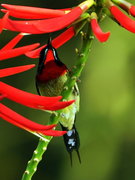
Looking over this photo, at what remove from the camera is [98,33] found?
2.17ft

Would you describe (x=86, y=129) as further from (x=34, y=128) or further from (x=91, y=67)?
(x=34, y=128)

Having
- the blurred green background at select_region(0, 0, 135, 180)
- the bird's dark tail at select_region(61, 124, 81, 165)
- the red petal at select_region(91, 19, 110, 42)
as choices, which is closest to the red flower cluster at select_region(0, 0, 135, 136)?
the red petal at select_region(91, 19, 110, 42)

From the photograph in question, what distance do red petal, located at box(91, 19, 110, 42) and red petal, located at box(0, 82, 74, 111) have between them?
71mm

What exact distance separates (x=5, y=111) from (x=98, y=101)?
2.40m

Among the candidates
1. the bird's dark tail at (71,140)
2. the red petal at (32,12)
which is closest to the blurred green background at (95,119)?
the bird's dark tail at (71,140)

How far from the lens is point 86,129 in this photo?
3.04 metres

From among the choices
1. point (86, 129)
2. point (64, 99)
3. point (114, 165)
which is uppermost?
point (64, 99)

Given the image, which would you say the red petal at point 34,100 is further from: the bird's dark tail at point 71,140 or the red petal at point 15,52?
the bird's dark tail at point 71,140

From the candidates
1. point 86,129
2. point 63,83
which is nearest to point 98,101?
point 86,129

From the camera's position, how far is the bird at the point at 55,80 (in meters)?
0.71

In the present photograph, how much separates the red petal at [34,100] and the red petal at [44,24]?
0.23 ft

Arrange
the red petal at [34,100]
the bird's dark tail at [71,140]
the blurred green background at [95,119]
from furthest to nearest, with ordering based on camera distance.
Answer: the blurred green background at [95,119]
the bird's dark tail at [71,140]
the red petal at [34,100]

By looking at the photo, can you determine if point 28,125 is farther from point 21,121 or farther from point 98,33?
point 98,33

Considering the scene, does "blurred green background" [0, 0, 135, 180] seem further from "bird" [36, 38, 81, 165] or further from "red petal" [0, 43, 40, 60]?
"red petal" [0, 43, 40, 60]
